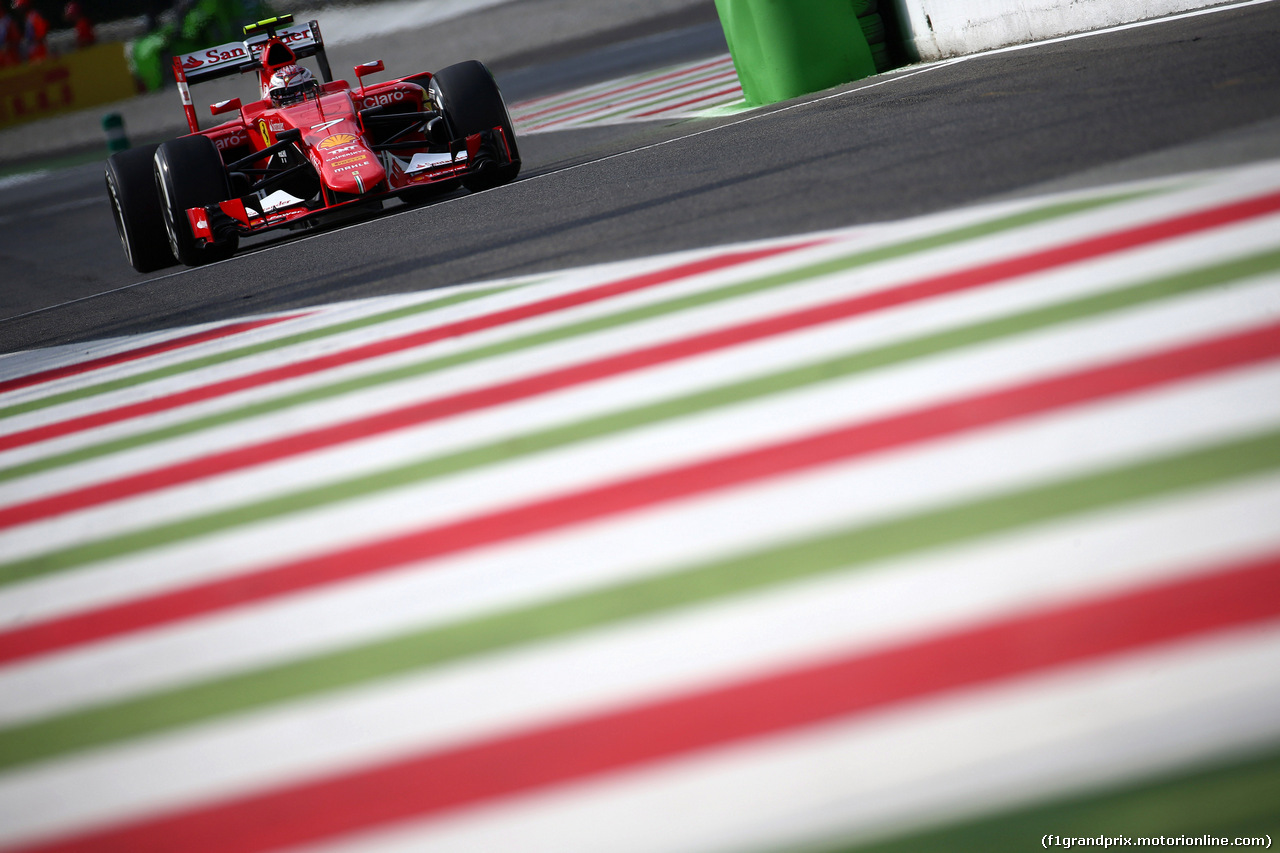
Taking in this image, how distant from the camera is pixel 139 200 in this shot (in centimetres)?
866

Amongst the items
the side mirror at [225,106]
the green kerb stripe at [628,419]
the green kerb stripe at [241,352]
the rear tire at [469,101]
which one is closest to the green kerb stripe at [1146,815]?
the green kerb stripe at [628,419]

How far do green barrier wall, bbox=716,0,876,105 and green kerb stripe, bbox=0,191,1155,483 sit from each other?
18.8ft

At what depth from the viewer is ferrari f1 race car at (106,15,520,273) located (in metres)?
8.20

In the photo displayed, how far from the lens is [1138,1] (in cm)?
801

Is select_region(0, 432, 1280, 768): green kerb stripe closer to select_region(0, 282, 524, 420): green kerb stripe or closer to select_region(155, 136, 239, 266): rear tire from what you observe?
select_region(0, 282, 524, 420): green kerb stripe

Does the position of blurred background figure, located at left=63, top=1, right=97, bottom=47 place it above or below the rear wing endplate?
above

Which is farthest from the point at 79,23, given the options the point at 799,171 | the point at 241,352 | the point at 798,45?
the point at 799,171

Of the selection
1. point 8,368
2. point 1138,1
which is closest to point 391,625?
point 8,368

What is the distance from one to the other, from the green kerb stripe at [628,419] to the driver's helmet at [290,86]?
6.29 m

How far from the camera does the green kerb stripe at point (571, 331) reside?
13.3 ft

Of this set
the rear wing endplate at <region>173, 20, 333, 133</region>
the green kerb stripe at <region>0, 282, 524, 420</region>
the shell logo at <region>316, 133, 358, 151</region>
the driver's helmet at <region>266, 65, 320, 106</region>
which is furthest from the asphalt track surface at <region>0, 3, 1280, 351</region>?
the rear wing endplate at <region>173, 20, 333, 133</region>

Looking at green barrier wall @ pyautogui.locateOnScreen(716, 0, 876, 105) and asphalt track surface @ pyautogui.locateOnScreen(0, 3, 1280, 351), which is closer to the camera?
asphalt track surface @ pyautogui.locateOnScreen(0, 3, 1280, 351)

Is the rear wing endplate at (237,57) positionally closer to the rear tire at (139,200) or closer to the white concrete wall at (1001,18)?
the rear tire at (139,200)

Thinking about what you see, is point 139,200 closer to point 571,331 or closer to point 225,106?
point 225,106
